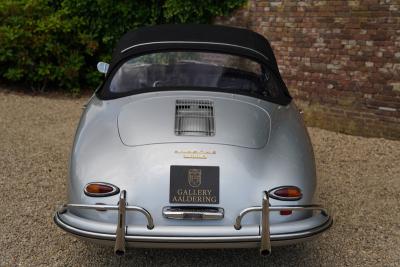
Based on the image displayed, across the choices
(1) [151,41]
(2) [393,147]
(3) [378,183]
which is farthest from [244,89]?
(2) [393,147]

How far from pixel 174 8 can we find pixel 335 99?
120 inches

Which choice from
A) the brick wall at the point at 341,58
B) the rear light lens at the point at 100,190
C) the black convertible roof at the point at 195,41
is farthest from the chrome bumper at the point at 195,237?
the brick wall at the point at 341,58

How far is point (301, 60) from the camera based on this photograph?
23.3ft

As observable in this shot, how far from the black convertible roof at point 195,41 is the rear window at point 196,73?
7 centimetres

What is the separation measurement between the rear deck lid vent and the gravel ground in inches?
37.4

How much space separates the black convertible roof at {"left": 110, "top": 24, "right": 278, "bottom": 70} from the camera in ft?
Answer: 13.1

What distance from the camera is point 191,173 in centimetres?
290

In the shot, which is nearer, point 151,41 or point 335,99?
point 151,41

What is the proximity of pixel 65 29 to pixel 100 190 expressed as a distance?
613 centimetres

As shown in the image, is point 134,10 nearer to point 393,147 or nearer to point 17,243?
point 393,147

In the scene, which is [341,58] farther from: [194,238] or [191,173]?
[194,238]

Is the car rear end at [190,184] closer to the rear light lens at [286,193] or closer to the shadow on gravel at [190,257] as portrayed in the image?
the rear light lens at [286,193]

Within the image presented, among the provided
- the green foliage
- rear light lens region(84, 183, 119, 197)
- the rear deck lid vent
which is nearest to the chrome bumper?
rear light lens region(84, 183, 119, 197)

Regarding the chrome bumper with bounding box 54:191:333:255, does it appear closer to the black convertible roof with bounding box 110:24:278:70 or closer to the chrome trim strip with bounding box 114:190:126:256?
the chrome trim strip with bounding box 114:190:126:256
